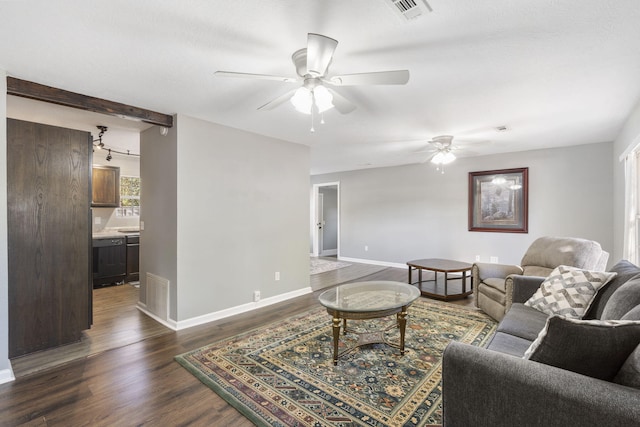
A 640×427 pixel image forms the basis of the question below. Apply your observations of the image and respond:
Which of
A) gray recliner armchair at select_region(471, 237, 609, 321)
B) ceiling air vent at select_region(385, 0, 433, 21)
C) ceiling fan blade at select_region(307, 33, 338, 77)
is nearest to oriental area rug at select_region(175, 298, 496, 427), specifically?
gray recliner armchair at select_region(471, 237, 609, 321)

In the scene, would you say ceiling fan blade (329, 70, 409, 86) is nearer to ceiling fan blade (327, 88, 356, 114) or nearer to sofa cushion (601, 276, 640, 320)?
ceiling fan blade (327, 88, 356, 114)

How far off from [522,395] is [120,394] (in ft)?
8.04

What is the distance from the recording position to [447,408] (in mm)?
1321

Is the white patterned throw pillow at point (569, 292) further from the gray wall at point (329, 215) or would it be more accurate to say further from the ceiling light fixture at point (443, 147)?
the gray wall at point (329, 215)

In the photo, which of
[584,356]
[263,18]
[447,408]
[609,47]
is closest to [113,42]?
[263,18]

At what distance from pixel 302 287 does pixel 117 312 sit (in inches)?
97.3

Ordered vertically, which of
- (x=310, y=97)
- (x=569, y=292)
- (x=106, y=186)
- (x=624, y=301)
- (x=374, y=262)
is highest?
(x=310, y=97)

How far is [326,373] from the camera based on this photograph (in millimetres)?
2332

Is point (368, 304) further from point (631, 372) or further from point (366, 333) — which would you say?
point (631, 372)

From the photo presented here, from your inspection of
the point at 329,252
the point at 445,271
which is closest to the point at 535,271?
the point at 445,271

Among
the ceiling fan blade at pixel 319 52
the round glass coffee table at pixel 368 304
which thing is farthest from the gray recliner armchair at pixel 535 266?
the ceiling fan blade at pixel 319 52

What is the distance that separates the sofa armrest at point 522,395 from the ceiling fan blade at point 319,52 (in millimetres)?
1635

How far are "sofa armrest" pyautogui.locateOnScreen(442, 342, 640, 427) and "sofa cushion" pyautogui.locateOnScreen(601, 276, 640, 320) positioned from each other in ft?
2.56

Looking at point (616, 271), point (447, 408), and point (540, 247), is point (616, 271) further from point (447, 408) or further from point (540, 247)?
point (447, 408)
